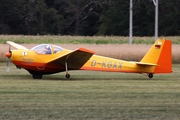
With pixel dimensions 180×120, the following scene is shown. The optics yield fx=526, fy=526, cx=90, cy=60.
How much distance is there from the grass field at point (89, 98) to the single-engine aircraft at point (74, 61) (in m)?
0.40

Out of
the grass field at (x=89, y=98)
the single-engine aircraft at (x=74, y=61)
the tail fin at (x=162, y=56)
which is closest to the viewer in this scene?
the grass field at (x=89, y=98)

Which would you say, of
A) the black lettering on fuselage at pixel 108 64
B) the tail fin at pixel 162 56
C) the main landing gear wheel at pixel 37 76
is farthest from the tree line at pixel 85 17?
the main landing gear wheel at pixel 37 76

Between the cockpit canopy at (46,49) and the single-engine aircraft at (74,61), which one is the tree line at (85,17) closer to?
the single-engine aircraft at (74,61)

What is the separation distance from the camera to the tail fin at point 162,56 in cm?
1769

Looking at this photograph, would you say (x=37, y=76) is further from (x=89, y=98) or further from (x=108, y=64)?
(x=89, y=98)

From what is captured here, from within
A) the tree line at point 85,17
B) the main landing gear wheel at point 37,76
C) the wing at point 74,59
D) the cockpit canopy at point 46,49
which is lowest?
the main landing gear wheel at point 37,76

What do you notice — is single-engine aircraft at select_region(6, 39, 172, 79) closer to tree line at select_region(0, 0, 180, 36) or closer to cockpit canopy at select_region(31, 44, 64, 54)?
cockpit canopy at select_region(31, 44, 64, 54)

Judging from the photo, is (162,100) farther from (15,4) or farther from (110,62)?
(15,4)

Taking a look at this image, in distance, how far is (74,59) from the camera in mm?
17469

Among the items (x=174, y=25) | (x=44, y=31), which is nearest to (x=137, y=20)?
(x=174, y=25)

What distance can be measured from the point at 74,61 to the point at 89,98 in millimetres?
5048

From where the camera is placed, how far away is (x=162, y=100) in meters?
12.5

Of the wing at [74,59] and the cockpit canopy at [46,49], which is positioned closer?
the wing at [74,59]

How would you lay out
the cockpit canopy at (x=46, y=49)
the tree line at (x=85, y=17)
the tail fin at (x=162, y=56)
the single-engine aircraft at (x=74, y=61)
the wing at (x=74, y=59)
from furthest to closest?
the tree line at (x=85, y=17) < the tail fin at (x=162, y=56) < the cockpit canopy at (x=46, y=49) < the single-engine aircraft at (x=74, y=61) < the wing at (x=74, y=59)
